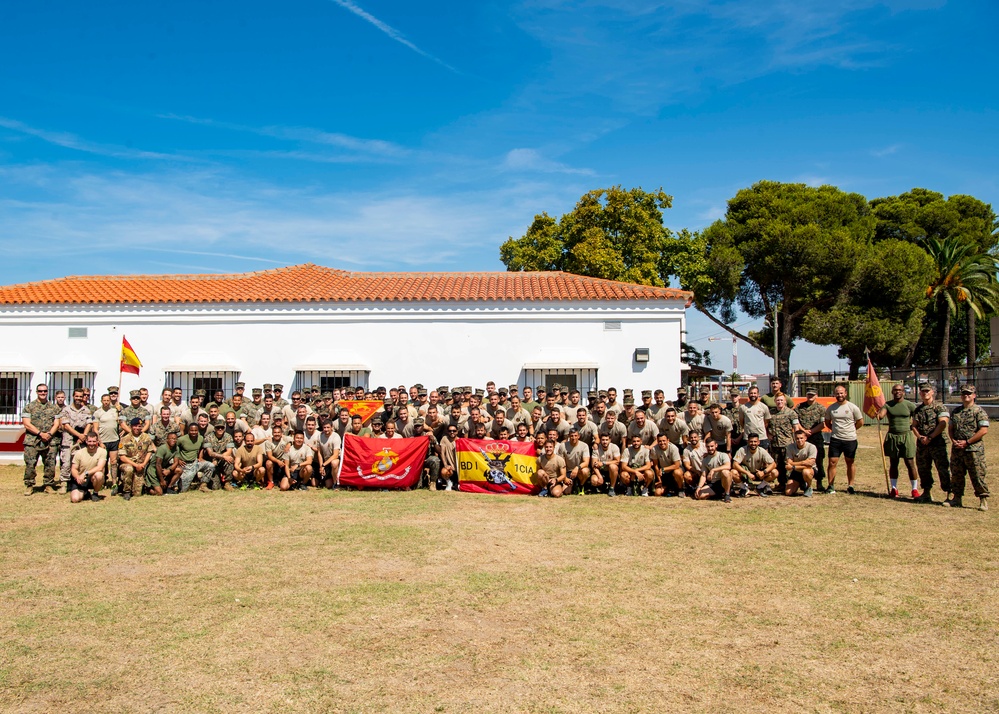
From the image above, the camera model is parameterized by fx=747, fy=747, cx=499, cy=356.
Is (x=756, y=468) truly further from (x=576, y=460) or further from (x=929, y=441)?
(x=576, y=460)

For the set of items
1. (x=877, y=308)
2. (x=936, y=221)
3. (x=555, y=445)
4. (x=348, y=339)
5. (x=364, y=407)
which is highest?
(x=936, y=221)

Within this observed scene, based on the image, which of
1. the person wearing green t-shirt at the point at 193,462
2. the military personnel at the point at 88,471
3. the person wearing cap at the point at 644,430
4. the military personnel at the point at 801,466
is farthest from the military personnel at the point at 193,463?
the military personnel at the point at 801,466

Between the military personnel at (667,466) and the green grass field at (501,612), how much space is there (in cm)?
187

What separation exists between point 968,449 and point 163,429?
12.0 metres

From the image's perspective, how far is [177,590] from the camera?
646 cm

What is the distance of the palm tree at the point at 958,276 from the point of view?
39.6 metres

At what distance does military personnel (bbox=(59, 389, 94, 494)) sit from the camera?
12.0m

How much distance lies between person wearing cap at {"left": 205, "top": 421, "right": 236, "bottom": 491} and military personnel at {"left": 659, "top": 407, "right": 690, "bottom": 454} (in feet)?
23.8

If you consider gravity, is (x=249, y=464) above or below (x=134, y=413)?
below

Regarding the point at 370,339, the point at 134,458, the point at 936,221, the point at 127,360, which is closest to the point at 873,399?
the point at 370,339

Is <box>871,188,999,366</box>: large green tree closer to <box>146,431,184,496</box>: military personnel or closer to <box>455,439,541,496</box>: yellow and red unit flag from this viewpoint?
<box>455,439,541,496</box>: yellow and red unit flag

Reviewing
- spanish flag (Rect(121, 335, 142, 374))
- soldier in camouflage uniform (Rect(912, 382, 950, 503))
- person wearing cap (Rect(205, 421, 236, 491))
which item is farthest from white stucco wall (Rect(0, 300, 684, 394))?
soldier in camouflage uniform (Rect(912, 382, 950, 503))

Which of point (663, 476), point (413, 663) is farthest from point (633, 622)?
point (663, 476)

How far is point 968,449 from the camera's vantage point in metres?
10.1
